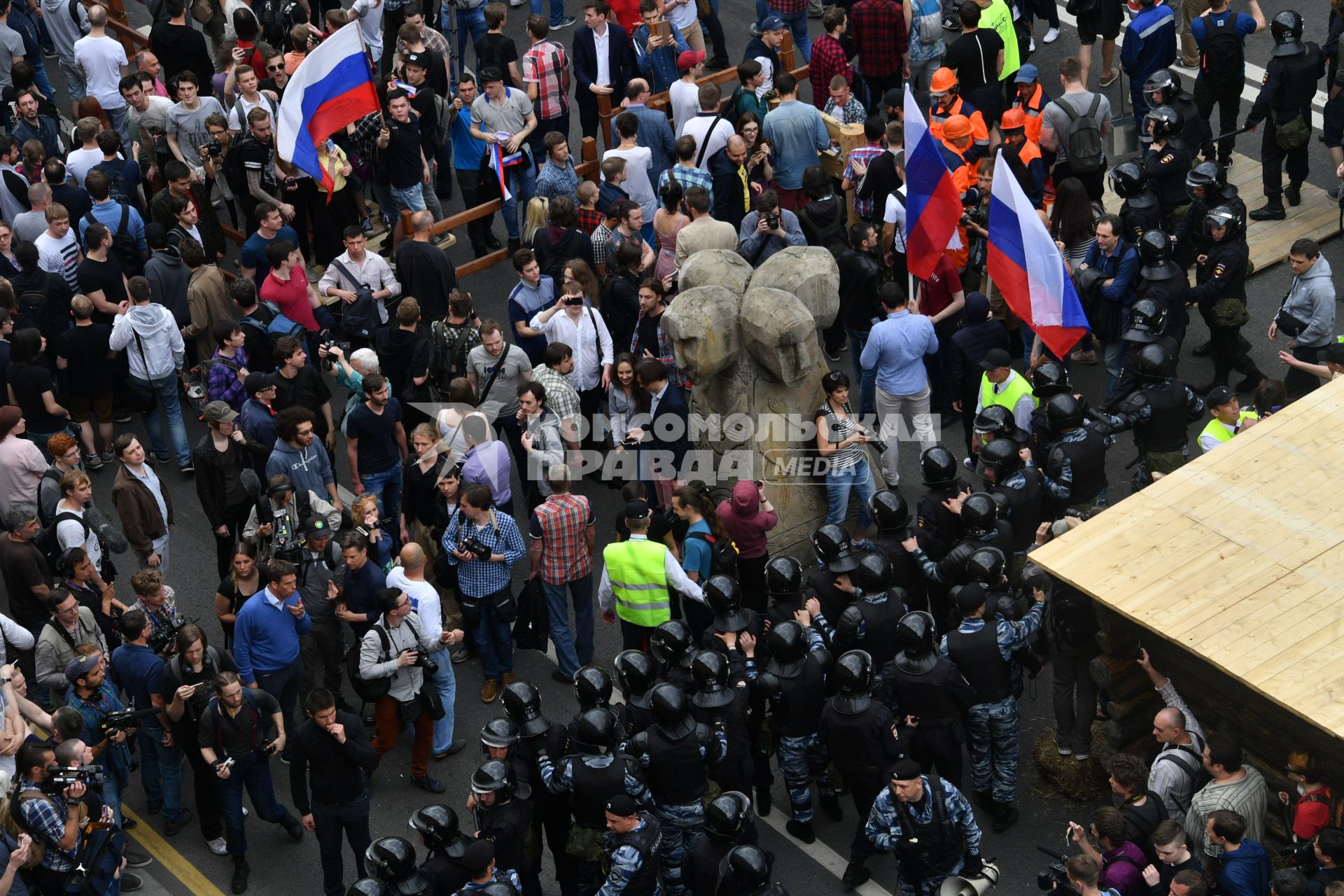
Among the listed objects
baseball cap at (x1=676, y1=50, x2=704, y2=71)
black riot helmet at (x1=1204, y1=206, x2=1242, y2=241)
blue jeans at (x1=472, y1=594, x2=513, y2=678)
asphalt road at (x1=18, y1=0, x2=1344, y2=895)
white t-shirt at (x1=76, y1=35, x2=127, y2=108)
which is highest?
white t-shirt at (x1=76, y1=35, x2=127, y2=108)

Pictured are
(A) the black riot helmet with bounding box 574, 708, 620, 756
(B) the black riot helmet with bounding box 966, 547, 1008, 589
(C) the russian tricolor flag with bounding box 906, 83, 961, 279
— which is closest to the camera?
(A) the black riot helmet with bounding box 574, 708, 620, 756

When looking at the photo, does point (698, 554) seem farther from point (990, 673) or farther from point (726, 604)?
point (990, 673)

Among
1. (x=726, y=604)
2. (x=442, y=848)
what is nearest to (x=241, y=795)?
(x=442, y=848)

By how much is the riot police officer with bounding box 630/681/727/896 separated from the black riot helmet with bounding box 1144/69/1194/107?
7943mm

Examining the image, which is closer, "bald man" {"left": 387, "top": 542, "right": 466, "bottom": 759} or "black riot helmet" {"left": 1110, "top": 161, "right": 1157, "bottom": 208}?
"bald man" {"left": 387, "top": 542, "right": 466, "bottom": 759}

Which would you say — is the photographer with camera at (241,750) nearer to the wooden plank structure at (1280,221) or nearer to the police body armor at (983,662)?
the police body armor at (983,662)

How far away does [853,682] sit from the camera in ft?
33.7

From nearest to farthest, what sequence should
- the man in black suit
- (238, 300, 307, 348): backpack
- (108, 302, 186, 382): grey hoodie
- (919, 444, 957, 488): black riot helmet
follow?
(919, 444, 957, 488): black riot helmet, (108, 302, 186, 382): grey hoodie, (238, 300, 307, 348): backpack, the man in black suit

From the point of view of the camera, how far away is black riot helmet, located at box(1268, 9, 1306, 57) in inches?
618

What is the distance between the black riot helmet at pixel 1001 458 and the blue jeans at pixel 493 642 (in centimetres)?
360

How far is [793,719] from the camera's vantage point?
35.4 feet

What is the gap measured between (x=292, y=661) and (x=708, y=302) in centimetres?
394

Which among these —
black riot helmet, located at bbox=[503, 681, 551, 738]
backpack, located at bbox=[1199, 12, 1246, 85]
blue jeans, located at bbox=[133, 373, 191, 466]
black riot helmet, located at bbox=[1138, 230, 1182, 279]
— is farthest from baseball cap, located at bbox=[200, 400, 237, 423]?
backpack, located at bbox=[1199, 12, 1246, 85]

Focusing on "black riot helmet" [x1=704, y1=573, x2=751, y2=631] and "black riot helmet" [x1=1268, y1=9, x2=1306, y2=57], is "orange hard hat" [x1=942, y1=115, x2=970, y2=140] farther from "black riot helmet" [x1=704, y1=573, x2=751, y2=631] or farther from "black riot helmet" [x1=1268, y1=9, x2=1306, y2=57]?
"black riot helmet" [x1=704, y1=573, x2=751, y2=631]
